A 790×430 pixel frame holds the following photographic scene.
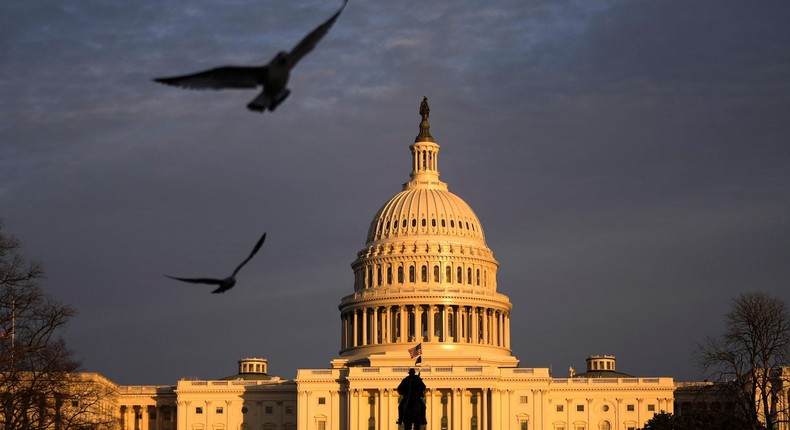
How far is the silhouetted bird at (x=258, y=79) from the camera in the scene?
27780 mm

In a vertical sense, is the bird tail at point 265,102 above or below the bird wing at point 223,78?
below

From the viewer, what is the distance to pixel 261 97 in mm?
27812

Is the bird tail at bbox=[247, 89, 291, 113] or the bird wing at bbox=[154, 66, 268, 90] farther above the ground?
the bird wing at bbox=[154, 66, 268, 90]

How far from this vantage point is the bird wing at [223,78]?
91.8ft

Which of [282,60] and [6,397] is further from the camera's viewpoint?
[6,397]

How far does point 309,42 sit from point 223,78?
1.62m

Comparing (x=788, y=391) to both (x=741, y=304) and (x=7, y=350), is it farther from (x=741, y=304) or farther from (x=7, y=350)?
(x=7, y=350)

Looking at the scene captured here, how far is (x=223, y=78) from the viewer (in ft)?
92.8

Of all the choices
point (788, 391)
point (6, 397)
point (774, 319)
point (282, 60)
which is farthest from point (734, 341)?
point (282, 60)

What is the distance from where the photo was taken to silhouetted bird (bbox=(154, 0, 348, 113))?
27.8 metres

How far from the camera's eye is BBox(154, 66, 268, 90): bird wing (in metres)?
28.0

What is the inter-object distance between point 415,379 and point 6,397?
23.6m

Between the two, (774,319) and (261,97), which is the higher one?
(774,319)

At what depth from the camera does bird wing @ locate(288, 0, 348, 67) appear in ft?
93.4
